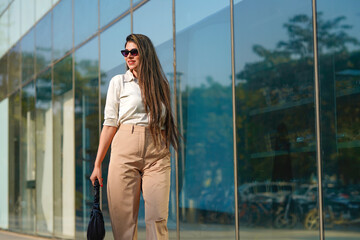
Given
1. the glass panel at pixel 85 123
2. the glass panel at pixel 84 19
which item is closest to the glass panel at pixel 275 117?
the glass panel at pixel 85 123

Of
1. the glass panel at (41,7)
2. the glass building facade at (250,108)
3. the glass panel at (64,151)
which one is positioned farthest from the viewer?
the glass panel at (41,7)

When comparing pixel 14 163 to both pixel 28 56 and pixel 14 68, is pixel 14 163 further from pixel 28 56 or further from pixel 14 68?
pixel 28 56

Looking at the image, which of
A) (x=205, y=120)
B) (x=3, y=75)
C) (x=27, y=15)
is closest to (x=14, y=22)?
(x=27, y=15)

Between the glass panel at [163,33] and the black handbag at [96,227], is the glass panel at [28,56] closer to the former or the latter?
the glass panel at [163,33]

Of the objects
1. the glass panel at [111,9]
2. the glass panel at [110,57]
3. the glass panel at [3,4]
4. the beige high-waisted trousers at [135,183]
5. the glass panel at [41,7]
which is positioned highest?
the glass panel at [3,4]

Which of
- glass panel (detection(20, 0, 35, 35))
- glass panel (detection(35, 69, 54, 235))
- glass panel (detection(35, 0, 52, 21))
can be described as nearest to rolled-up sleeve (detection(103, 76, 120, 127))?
glass panel (detection(35, 69, 54, 235))

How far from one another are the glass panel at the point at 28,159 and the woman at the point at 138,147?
11.3 m

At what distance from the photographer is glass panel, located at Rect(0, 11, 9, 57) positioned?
723 inches

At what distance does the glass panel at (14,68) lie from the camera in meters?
16.9

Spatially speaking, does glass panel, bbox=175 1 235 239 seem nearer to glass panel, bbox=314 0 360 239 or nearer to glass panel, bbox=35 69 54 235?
glass panel, bbox=314 0 360 239

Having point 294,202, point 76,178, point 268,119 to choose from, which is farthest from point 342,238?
point 76,178

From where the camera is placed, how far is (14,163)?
16984 millimetres

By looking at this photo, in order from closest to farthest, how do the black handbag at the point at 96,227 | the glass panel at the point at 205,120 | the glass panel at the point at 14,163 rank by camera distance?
1. the black handbag at the point at 96,227
2. the glass panel at the point at 205,120
3. the glass panel at the point at 14,163

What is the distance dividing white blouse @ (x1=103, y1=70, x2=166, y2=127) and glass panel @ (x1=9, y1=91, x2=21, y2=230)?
13.1 meters
